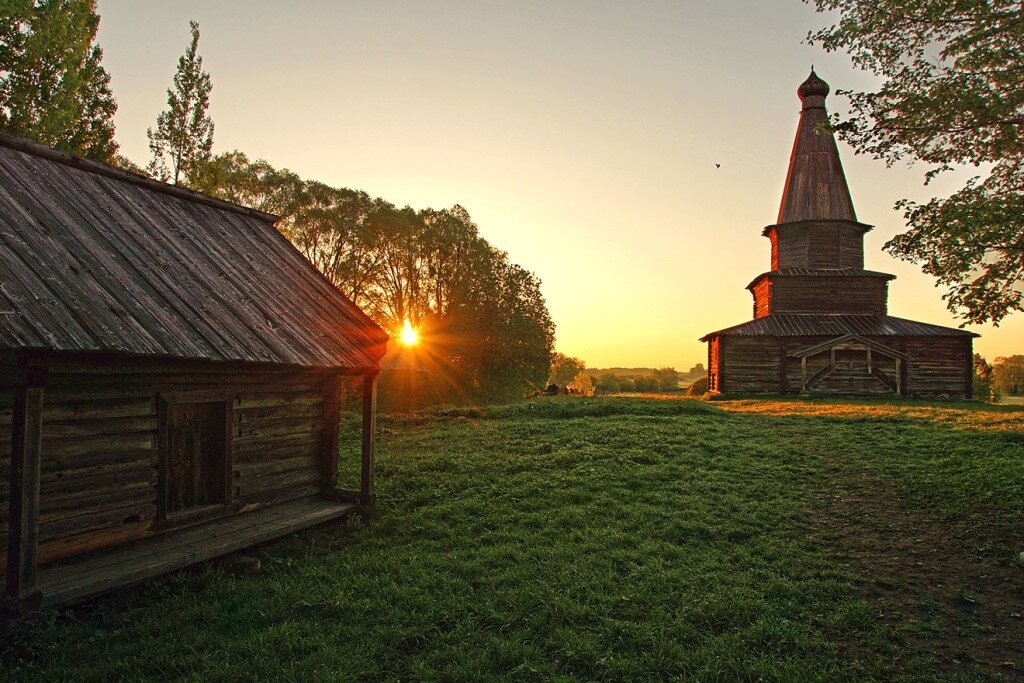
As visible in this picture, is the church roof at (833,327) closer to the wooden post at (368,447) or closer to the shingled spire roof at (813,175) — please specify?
the shingled spire roof at (813,175)

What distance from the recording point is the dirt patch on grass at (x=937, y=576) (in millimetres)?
6215

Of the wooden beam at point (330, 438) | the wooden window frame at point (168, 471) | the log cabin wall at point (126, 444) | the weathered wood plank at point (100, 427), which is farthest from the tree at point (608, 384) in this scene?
the weathered wood plank at point (100, 427)

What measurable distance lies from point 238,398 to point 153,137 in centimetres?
2610

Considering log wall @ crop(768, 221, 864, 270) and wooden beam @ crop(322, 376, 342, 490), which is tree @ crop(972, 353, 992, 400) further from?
wooden beam @ crop(322, 376, 342, 490)

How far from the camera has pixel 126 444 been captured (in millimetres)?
7797

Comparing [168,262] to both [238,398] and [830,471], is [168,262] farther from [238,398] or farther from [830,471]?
[830,471]

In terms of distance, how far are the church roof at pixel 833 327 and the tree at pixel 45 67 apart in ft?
111

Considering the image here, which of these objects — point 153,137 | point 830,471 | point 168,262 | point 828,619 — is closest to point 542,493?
point 828,619

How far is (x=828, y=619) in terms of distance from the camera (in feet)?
22.0

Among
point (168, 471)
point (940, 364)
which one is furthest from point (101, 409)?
point (940, 364)

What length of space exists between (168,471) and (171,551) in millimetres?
1192

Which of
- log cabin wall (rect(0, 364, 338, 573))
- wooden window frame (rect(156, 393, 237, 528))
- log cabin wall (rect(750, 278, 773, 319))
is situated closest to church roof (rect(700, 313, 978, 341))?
log cabin wall (rect(750, 278, 773, 319))

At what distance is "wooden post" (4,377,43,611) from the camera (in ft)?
19.5

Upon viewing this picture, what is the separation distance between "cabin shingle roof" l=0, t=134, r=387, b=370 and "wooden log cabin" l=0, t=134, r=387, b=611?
3 centimetres
